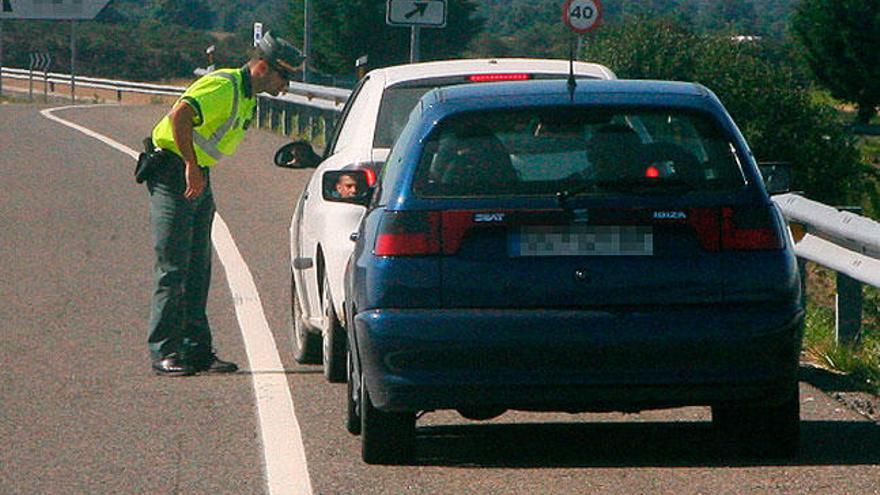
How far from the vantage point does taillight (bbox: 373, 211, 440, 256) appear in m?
7.14

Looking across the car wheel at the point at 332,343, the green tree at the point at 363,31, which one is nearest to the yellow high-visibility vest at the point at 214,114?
the car wheel at the point at 332,343

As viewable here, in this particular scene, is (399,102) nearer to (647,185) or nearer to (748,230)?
(647,185)

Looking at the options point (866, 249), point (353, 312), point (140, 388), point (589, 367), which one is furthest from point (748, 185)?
point (140, 388)

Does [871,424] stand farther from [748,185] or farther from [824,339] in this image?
[824,339]

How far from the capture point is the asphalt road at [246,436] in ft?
23.6

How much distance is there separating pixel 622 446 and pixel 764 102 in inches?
1518

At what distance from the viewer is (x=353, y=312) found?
7.57 m

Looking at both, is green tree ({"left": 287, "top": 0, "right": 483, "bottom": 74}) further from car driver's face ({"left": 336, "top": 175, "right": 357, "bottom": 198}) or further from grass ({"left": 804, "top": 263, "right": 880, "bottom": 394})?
car driver's face ({"left": 336, "top": 175, "right": 357, "bottom": 198})

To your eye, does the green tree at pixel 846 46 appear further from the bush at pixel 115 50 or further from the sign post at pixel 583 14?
the sign post at pixel 583 14

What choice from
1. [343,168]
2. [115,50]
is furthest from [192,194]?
[115,50]

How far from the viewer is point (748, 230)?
23.7ft

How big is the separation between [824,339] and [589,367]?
3.88m

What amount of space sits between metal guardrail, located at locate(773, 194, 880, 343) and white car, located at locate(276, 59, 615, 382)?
1287mm

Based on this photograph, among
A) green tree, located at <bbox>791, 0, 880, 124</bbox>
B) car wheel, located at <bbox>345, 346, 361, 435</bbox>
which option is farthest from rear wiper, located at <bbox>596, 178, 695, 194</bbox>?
green tree, located at <bbox>791, 0, 880, 124</bbox>
